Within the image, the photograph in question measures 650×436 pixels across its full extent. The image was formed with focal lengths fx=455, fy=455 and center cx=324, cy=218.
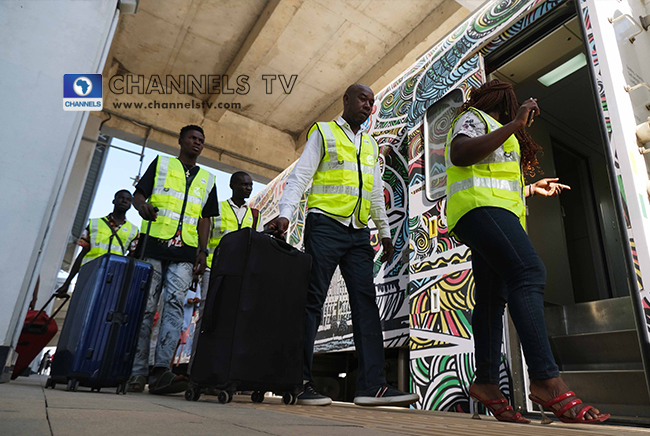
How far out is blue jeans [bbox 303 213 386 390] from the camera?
87.5 inches

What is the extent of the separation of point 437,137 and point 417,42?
5.37 m

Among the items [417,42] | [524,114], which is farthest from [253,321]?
[417,42]

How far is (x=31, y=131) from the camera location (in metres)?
2.79

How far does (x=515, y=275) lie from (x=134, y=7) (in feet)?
11.9

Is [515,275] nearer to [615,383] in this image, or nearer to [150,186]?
[615,383]

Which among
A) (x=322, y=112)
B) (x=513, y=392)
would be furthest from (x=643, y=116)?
(x=322, y=112)

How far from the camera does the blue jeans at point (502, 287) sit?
5.25ft

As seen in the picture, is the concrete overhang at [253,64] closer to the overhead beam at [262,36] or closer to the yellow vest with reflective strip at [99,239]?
the overhead beam at [262,36]

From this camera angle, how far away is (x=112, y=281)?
8.30 ft

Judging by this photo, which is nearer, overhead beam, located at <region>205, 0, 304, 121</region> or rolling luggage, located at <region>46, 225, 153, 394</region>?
rolling luggage, located at <region>46, 225, 153, 394</region>

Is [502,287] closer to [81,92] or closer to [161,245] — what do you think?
[161,245]

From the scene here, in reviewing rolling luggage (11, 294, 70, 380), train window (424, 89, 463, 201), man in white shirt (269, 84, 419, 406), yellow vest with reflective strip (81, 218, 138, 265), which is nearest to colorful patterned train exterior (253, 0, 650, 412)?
train window (424, 89, 463, 201)

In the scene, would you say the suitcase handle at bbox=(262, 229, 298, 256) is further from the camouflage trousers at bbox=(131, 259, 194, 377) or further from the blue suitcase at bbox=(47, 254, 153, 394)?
the camouflage trousers at bbox=(131, 259, 194, 377)

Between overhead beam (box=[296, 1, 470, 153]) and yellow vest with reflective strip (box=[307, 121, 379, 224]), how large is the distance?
15.4ft
